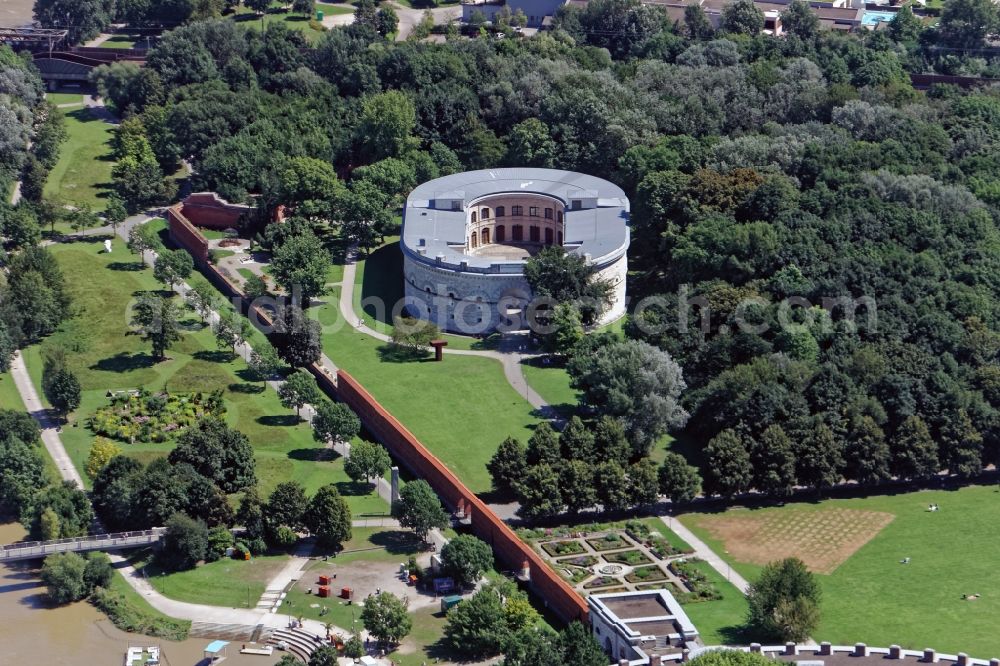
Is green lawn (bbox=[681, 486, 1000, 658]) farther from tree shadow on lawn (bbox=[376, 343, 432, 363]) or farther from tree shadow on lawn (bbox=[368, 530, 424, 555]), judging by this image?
tree shadow on lawn (bbox=[376, 343, 432, 363])

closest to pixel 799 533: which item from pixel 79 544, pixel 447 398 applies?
pixel 447 398

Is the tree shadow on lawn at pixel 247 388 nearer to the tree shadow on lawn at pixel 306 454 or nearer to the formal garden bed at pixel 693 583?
the tree shadow on lawn at pixel 306 454

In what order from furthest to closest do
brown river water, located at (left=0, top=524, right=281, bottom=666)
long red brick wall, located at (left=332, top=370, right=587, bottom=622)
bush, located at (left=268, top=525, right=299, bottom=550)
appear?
bush, located at (left=268, top=525, right=299, bottom=550), long red brick wall, located at (left=332, top=370, right=587, bottom=622), brown river water, located at (left=0, top=524, right=281, bottom=666)

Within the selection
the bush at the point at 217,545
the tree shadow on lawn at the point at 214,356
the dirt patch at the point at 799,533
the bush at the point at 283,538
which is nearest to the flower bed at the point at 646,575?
the dirt patch at the point at 799,533


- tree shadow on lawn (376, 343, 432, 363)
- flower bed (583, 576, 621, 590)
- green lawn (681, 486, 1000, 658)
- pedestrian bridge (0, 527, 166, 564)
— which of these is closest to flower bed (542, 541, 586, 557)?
flower bed (583, 576, 621, 590)

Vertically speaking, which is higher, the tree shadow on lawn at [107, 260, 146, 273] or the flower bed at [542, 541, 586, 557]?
the tree shadow on lawn at [107, 260, 146, 273]

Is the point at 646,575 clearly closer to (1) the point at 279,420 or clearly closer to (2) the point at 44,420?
(1) the point at 279,420
